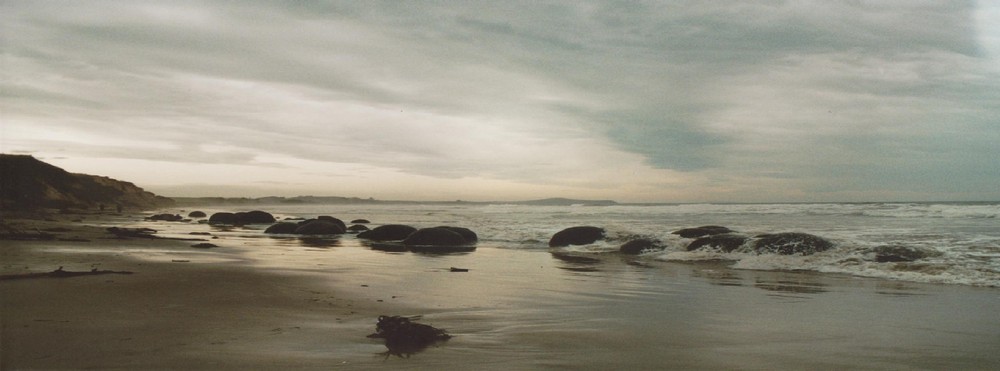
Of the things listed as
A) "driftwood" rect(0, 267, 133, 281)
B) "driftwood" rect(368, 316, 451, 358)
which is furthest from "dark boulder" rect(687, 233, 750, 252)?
"driftwood" rect(0, 267, 133, 281)

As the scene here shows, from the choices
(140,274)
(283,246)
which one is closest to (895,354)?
(140,274)

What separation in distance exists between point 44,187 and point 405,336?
55.8 metres

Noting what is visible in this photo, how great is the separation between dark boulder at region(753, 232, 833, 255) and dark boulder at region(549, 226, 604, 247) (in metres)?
5.85

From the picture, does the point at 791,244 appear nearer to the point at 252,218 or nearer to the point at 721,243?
the point at 721,243

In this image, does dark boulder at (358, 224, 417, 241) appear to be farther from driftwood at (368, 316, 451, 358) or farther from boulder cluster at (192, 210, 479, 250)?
driftwood at (368, 316, 451, 358)

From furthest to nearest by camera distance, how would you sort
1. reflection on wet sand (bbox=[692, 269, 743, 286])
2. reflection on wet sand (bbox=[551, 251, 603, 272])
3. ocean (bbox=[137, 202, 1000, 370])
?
reflection on wet sand (bbox=[551, 251, 603, 272])
reflection on wet sand (bbox=[692, 269, 743, 286])
ocean (bbox=[137, 202, 1000, 370])

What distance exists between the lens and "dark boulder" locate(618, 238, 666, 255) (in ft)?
59.4

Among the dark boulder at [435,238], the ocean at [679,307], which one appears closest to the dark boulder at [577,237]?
the dark boulder at [435,238]

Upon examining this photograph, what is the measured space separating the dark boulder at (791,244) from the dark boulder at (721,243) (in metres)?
0.53

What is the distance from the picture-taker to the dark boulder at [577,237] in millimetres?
20641

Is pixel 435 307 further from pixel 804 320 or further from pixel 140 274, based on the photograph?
pixel 140 274

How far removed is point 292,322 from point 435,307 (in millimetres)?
1882

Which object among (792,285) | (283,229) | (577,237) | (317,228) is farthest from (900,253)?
(283,229)

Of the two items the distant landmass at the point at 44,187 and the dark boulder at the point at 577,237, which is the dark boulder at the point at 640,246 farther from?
the distant landmass at the point at 44,187
